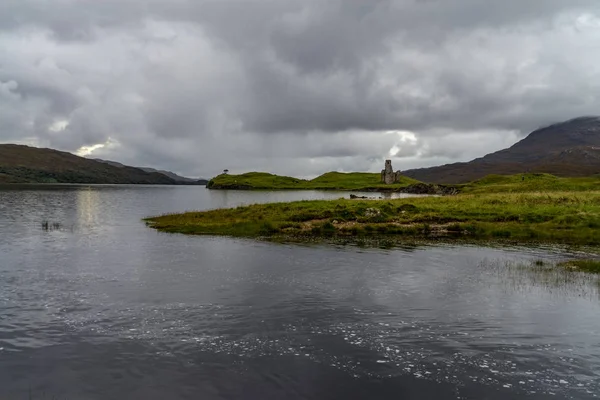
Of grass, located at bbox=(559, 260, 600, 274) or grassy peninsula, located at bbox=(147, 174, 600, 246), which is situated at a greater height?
grassy peninsula, located at bbox=(147, 174, 600, 246)

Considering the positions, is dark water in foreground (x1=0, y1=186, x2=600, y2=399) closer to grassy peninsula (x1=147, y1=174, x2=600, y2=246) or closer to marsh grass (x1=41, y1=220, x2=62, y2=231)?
grassy peninsula (x1=147, y1=174, x2=600, y2=246)

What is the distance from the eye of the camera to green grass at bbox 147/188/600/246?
169ft

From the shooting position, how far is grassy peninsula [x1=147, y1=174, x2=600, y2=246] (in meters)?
51.3

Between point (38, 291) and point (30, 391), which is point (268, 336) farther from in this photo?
point (38, 291)

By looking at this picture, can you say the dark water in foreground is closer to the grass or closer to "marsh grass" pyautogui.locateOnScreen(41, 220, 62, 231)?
the grass

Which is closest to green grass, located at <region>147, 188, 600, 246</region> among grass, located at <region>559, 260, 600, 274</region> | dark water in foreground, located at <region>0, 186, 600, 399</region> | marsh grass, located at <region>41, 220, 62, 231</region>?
grass, located at <region>559, 260, 600, 274</region>

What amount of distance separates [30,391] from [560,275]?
1249 inches

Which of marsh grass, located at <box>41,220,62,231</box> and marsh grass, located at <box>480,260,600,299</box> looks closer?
marsh grass, located at <box>480,260,600,299</box>

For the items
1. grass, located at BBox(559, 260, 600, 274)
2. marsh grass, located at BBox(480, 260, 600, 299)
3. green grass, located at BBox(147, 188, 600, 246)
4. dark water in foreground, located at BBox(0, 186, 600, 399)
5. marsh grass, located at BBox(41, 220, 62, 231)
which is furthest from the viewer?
marsh grass, located at BBox(41, 220, 62, 231)

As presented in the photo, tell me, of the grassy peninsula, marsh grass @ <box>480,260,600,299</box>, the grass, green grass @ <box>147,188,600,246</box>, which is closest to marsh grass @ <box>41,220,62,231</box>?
the grassy peninsula

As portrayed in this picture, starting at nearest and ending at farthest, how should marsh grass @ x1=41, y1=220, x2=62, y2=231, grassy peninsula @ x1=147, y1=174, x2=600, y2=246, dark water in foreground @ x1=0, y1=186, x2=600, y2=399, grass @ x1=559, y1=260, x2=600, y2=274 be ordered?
dark water in foreground @ x1=0, y1=186, x2=600, y2=399
grass @ x1=559, y1=260, x2=600, y2=274
grassy peninsula @ x1=147, y1=174, x2=600, y2=246
marsh grass @ x1=41, y1=220, x2=62, y2=231

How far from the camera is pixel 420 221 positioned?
57.8 metres

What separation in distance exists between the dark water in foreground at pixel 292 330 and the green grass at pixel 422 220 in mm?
16712

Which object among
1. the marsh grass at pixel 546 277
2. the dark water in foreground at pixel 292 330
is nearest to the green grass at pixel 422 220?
the marsh grass at pixel 546 277
